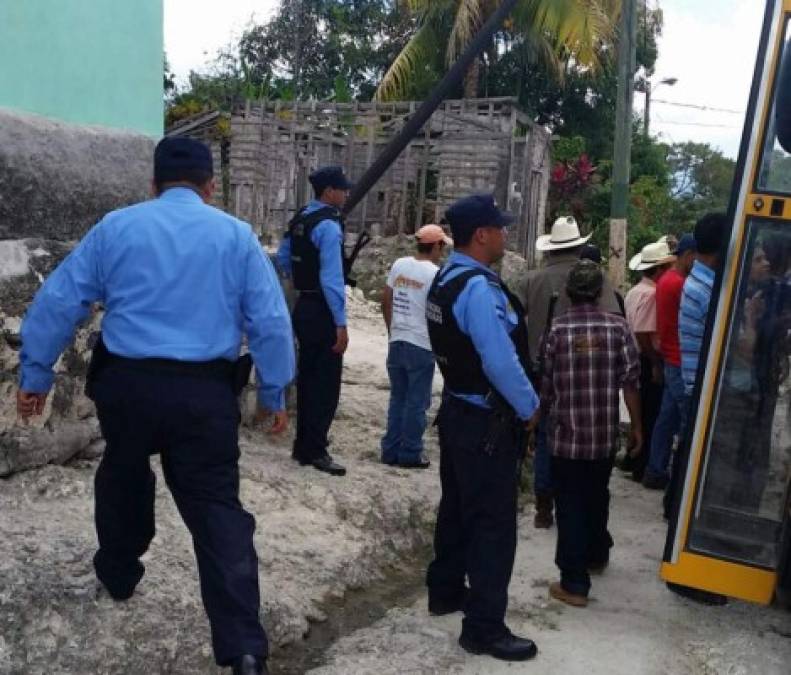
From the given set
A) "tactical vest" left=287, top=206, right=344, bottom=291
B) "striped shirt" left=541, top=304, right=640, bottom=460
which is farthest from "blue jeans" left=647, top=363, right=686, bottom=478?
"tactical vest" left=287, top=206, right=344, bottom=291

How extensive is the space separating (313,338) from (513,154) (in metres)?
12.3

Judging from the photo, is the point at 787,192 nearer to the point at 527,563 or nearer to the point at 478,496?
the point at 478,496

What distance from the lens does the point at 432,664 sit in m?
3.36

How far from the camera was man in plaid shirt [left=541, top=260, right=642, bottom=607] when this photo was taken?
12.8 ft

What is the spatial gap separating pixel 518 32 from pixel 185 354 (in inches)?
678

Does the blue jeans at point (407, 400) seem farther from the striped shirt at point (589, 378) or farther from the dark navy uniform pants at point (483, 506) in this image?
the dark navy uniform pants at point (483, 506)

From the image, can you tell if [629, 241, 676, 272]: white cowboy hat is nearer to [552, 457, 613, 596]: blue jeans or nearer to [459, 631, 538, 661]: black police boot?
[552, 457, 613, 596]: blue jeans

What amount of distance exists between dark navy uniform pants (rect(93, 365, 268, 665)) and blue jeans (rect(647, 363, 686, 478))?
3012 mm

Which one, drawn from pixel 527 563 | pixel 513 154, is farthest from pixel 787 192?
pixel 513 154

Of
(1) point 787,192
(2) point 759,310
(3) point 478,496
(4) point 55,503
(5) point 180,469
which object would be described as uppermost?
(1) point 787,192

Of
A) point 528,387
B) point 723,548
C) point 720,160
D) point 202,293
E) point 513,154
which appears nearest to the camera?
point 202,293

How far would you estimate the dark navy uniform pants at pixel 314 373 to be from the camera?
5.16 metres

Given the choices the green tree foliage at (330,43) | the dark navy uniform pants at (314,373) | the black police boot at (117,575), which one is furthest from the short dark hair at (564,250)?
Answer: the green tree foliage at (330,43)

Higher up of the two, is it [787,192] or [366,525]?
[787,192]
